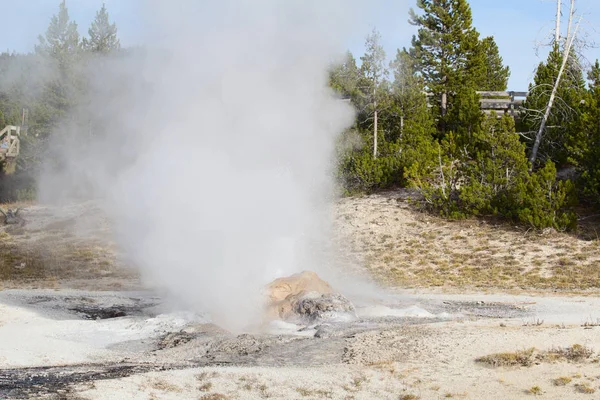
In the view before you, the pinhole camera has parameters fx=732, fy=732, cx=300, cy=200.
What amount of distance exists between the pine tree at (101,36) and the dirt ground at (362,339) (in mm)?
7207

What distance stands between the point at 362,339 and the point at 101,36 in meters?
17.9

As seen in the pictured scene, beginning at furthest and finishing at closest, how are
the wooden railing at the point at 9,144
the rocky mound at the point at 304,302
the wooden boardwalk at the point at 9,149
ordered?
the wooden boardwalk at the point at 9,149 → the wooden railing at the point at 9,144 → the rocky mound at the point at 304,302

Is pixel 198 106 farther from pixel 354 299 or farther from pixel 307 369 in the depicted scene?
pixel 307 369

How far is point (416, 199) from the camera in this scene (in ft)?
90.7

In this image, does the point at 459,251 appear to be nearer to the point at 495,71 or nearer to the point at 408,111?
the point at 408,111

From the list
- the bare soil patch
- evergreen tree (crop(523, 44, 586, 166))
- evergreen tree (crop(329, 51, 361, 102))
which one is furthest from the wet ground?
evergreen tree (crop(523, 44, 586, 166))

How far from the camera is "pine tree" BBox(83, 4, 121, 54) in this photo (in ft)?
76.8

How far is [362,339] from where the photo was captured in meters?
11.3

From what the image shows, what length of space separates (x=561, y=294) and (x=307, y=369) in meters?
9.32

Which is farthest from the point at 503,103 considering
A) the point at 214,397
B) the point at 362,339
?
the point at 214,397

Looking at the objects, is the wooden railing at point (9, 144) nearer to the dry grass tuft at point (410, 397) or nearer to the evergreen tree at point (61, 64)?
the evergreen tree at point (61, 64)

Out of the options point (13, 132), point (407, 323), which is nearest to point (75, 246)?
point (13, 132)

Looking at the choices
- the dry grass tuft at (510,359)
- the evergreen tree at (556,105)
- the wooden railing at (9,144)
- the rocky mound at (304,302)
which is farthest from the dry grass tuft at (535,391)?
the wooden railing at (9,144)

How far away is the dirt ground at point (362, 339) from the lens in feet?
29.9
